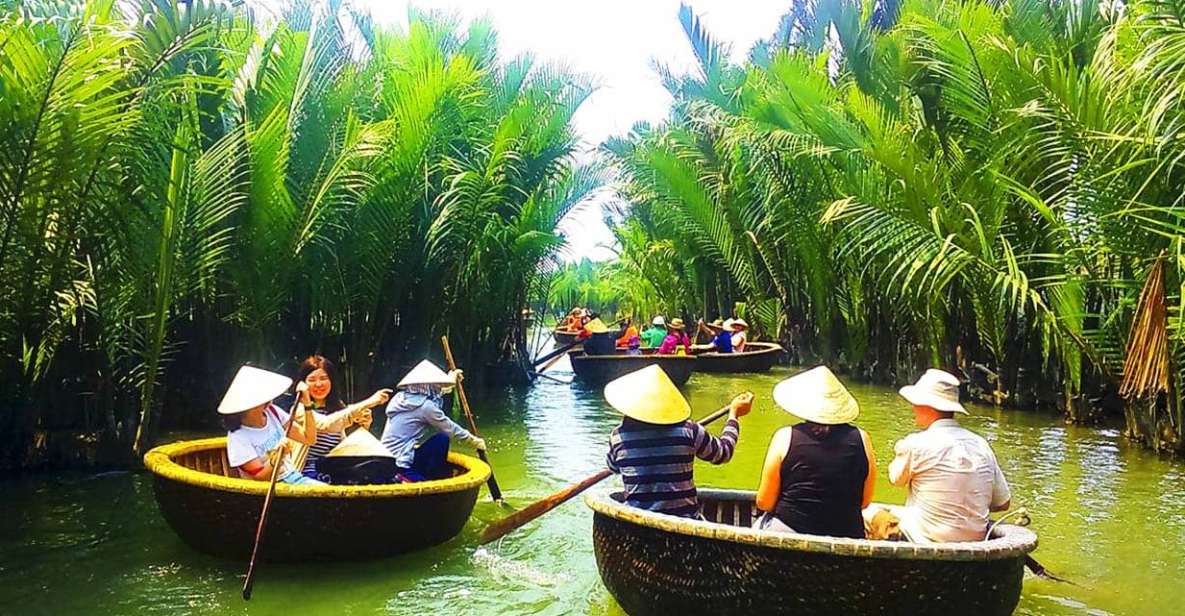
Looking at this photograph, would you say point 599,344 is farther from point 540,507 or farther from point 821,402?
→ point 821,402

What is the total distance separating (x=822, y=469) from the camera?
13.2ft

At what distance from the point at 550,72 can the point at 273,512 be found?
8.81 meters

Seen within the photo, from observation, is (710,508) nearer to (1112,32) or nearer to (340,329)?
(1112,32)

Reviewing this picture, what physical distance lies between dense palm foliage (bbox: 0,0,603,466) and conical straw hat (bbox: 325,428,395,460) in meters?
2.26

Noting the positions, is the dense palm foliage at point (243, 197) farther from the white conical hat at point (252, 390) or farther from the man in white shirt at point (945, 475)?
the man in white shirt at point (945, 475)

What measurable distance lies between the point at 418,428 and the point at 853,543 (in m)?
3.13

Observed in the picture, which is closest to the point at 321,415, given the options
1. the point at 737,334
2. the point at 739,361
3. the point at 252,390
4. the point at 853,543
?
the point at 252,390

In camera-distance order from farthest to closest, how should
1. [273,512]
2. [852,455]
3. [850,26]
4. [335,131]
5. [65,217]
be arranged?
[850,26] → [335,131] → [65,217] → [273,512] → [852,455]

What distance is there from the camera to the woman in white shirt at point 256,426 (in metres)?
5.18

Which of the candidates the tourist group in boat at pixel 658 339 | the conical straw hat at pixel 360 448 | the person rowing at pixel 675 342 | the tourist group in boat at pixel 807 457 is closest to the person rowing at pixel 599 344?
the tourist group in boat at pixel 658 339

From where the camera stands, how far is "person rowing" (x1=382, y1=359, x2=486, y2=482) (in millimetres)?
6062

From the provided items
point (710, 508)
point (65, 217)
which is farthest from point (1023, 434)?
point (65, 217)

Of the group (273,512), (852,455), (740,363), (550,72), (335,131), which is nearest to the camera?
(852,455)

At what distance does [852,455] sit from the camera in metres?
4.03
